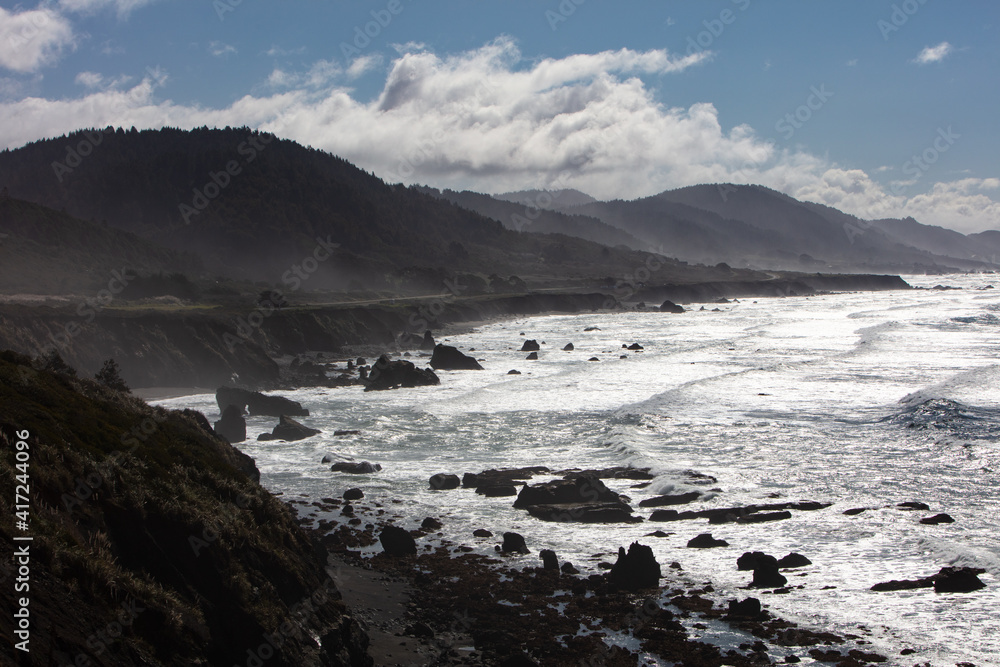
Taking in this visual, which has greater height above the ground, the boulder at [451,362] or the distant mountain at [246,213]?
the distant mountain at [246,213]

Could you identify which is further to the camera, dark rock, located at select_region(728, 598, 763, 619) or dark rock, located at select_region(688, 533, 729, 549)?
dark rock, located at select_region(688, 533, 729, 549)

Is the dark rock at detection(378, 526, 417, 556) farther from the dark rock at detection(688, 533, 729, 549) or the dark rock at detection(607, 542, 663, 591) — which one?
the dark rock at detection(688, 533, 729, 549)

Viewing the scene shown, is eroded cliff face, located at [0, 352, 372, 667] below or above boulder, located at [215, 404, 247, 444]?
above

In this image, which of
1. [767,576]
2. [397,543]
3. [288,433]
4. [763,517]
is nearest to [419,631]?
[397,543]

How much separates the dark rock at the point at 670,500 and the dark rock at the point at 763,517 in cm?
217

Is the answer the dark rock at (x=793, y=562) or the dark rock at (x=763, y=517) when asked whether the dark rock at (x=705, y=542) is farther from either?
the dark rock at (x=763, y=517)

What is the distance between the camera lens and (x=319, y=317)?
6800cm

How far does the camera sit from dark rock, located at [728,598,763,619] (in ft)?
49.4

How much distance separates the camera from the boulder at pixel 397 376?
4656 centimetres

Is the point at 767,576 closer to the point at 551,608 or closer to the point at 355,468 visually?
the point at 551,608

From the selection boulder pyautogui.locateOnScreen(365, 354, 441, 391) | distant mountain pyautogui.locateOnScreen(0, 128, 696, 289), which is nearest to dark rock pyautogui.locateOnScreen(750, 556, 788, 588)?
boulder pyautogui.locateOnScreen(365, 354, 441, 391)

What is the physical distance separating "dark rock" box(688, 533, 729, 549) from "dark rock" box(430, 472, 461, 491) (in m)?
8.69

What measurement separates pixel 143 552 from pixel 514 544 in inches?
413

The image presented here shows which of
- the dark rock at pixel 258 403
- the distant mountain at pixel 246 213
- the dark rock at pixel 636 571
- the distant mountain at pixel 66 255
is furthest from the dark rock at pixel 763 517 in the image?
the distant mountain at pixel 246 213
